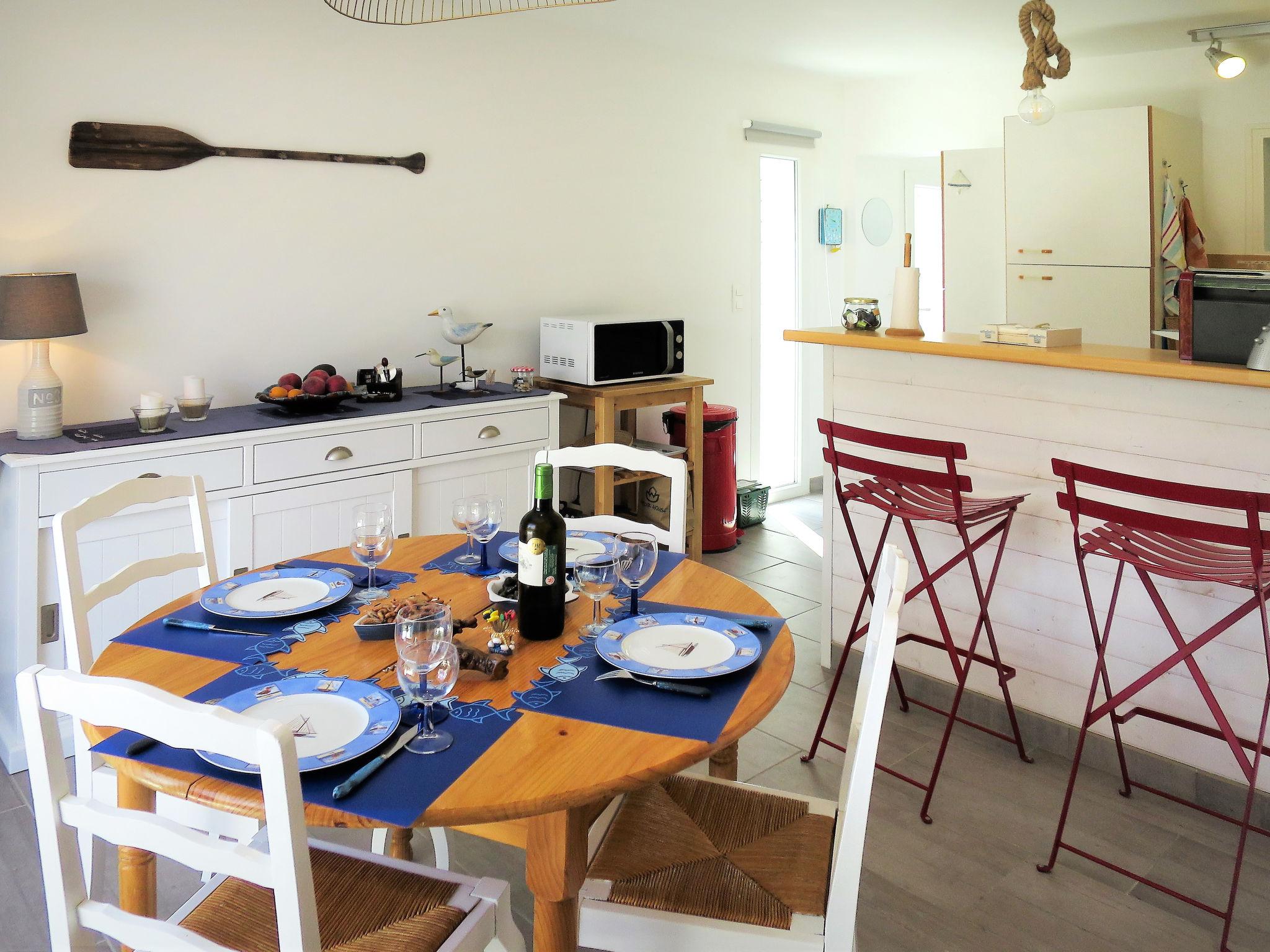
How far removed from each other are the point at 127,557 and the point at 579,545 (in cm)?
152

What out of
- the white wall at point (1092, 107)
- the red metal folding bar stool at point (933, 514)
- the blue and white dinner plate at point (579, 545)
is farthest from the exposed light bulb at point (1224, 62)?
the blue and white dinner plate at point (579, 545)

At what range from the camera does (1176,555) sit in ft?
7.13

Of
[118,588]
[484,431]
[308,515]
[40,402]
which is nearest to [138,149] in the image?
[40,402]

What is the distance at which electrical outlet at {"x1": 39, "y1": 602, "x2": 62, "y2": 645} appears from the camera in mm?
2762

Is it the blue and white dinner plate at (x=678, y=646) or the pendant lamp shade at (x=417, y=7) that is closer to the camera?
the blue and white dinner plate at (x=678, y=646)

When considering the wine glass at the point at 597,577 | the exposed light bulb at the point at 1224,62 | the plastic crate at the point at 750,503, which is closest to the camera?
the wine glass at the point at 597,577

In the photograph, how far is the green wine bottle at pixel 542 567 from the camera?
1.66m

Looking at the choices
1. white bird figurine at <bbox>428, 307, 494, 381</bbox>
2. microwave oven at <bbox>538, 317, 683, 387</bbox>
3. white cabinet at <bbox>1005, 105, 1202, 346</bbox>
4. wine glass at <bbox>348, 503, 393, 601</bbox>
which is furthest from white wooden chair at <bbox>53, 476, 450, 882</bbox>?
white cabinet at <bbox>1005, 105, 1202, 346</bbox>

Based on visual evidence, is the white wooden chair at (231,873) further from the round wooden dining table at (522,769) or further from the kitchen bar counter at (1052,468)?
the kitchen bar counter at (1052,468)

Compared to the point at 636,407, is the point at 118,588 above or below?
below

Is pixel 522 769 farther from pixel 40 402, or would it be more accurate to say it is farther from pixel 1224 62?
pixel 1224 62

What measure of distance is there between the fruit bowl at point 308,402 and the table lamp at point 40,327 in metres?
0.63

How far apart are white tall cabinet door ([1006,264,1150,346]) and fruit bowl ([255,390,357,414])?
10.7 feet

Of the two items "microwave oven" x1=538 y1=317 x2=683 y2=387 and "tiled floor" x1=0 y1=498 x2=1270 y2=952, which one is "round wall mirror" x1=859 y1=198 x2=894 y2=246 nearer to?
"microwave oven" x1=538 y1=317 x2=683 y2=387
